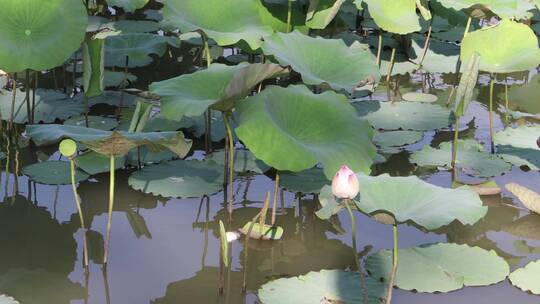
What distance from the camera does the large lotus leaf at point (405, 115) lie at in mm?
3365

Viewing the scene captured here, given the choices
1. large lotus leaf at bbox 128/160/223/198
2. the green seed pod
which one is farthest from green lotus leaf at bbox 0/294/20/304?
large lotus leaf at bbox 128/160/223/198

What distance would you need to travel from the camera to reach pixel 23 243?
245 centimetres

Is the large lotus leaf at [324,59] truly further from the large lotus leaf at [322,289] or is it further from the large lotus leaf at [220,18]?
the large lotus leaf at [322,289]

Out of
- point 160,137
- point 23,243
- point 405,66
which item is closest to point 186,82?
point 160,137

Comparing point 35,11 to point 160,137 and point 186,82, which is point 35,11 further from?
point 160,137

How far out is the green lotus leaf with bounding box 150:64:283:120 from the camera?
231 centimetres

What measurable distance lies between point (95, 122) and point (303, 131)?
1.18 metres

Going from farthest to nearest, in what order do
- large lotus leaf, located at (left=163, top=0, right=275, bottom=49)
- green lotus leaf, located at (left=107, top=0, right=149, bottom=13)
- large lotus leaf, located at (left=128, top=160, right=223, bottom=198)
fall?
green lotus leaf, located at (left=107, top=0, right=149, bottom=13), large lotus leaf, located at (left=163, top=0, right=275, bottom=49), large lotus leaf, located at (left=128, top=160, right=223, bottom=198)

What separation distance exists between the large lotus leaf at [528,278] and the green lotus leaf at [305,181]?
73cm

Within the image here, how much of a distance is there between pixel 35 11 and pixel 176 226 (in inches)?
39.9

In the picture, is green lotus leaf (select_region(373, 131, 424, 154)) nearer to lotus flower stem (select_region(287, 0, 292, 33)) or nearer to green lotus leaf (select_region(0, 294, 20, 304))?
lotus flower stem (select_region(287, 0, 292, 33))

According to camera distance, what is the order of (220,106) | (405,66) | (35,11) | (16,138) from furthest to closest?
(405,66)
(16,138)
(35,11)
(220,106)

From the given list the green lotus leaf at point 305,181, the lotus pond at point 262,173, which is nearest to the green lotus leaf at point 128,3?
the lotus pond at point 262,173

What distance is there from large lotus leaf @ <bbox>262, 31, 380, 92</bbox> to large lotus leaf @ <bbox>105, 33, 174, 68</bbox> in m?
0.88
